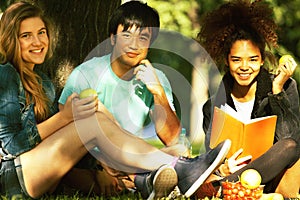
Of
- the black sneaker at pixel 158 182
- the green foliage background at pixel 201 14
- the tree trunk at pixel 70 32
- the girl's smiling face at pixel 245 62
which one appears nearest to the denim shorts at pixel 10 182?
the black sneaker at pixel 158 182

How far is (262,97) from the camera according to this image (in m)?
4.31

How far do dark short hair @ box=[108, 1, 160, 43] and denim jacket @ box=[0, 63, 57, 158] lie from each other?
0.71m

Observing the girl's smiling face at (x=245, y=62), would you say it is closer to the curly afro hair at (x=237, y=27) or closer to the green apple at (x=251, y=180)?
the curly afro hair at (x=237, y=27)

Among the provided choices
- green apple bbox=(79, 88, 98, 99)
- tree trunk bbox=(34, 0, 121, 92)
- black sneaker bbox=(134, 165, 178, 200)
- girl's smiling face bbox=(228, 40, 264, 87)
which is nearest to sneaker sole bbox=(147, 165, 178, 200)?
black sneaker bbox=(134, 165, 178, 200)

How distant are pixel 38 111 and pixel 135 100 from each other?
0.58 metres

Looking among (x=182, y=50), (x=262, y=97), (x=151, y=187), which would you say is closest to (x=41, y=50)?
(x=151, y=187)

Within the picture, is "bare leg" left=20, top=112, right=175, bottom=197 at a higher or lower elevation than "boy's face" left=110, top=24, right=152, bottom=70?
lower

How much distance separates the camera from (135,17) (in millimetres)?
4285

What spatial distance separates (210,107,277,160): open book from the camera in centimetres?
417

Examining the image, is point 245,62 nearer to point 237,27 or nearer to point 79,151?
point 237,27

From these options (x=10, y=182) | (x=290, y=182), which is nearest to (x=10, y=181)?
(x=10, y=182)

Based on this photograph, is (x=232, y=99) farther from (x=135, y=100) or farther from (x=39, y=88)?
(x=39, y=88)

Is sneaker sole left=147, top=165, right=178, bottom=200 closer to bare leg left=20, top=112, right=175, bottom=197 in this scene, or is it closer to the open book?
bare leg left=20, top=112, right=175, bottom=197

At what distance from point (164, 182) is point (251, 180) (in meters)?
0.48
